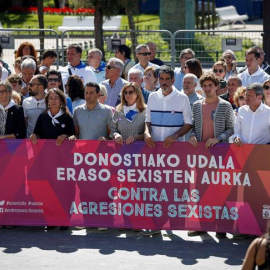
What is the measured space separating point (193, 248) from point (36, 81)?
3.12m

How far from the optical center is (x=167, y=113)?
1128 centimetres

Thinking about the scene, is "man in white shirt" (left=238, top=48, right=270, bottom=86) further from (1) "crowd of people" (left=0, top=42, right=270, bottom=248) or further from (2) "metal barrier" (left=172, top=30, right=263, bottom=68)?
(2) "metal barrier" (left=172, top=30, right=263, bottom=68)

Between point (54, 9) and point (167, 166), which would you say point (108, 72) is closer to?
point (167, 166)

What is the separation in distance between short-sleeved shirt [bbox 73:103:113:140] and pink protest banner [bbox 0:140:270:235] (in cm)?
35

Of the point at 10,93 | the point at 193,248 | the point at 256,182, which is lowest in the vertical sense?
the point at 193,248

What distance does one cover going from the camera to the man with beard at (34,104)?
11.8 meters

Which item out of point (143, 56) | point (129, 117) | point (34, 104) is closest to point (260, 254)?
point (129, 117)

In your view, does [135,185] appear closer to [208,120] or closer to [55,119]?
[208,120]

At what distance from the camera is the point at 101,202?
11.2 metres

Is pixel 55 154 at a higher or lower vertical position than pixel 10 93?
lower

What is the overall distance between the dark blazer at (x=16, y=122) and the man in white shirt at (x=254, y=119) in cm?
268

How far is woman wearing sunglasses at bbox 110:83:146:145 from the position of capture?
37.1ft

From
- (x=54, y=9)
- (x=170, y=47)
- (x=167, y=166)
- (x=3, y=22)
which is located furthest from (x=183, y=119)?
(x=54, y=9)

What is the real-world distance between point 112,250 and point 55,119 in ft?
Answer: 6.28
